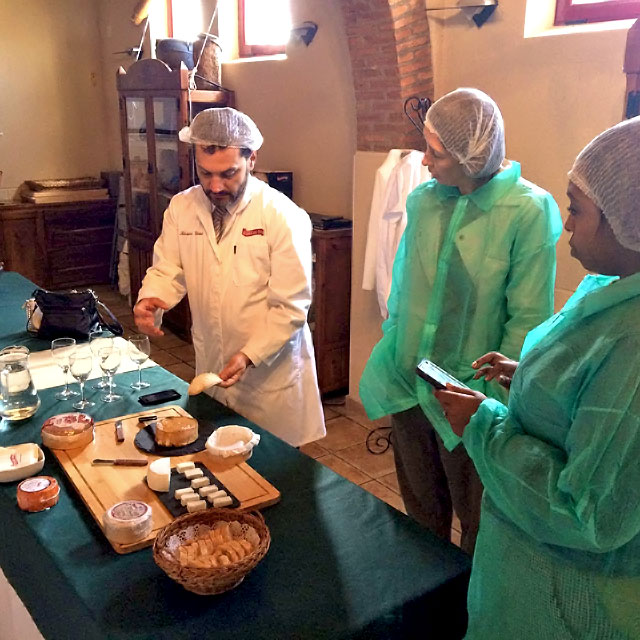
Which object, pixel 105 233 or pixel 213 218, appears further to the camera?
pixel 105 233

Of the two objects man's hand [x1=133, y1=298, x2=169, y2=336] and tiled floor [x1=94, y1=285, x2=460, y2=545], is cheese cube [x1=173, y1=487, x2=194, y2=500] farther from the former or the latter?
tiled floor [x1=94, y1=285, x2=460, y2=545]

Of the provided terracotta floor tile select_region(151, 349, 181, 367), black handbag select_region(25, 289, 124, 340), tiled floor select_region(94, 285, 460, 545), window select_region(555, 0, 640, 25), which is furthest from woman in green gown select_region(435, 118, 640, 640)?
terracotta floor tile select_region(151, 349, 181, 367)

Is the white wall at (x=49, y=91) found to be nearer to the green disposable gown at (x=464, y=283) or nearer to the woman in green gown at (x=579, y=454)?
the green disposable gown at (x=464, y=283)

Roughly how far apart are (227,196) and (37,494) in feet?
3.50

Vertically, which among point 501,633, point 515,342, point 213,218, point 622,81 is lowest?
point 501,633

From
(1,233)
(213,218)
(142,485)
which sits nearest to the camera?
(142,485)

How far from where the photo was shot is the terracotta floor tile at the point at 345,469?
125 inches

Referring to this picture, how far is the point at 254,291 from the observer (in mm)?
2148

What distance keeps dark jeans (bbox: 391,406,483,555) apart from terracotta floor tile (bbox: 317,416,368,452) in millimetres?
1449

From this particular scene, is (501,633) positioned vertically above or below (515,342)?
below

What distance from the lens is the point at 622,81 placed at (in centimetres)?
255


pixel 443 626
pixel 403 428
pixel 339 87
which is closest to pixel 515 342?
pixel 403 428

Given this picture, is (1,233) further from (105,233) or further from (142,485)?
(142,485)

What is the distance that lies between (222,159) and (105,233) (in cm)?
491
